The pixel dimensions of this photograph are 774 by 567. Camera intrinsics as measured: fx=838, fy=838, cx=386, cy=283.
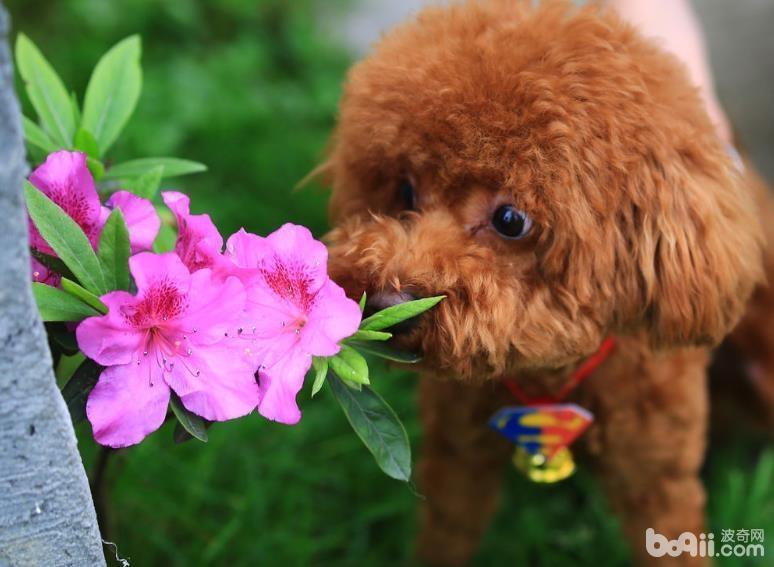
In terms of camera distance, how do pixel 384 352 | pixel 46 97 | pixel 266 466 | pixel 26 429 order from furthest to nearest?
pixel 266 466 → pixel 46 97 → pixel 384 352 → pixel 26 429

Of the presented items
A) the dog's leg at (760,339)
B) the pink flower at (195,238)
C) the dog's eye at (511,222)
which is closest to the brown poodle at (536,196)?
the dog's eye at (511,222)

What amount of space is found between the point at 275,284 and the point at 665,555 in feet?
3.15

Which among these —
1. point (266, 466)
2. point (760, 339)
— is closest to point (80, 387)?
point (266, 466)

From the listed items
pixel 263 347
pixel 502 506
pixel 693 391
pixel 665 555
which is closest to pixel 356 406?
pixel 263 347

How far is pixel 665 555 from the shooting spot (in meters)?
1.41

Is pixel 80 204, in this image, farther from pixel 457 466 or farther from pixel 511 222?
pixel 457 466

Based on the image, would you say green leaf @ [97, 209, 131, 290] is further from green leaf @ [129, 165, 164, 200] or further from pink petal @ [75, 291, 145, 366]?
green leaf @ [129, 165, 164, 200]

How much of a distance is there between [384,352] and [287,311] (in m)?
0.15

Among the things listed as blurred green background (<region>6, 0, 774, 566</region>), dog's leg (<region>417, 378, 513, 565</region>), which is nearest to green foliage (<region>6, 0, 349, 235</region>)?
blurred green background (<region>6, 0, 774, 566</region>)

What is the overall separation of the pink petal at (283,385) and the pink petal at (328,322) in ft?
0.05

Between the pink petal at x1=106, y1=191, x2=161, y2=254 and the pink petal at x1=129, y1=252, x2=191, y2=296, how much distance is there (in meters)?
0.10

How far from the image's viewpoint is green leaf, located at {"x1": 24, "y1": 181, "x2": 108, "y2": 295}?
2.38ft

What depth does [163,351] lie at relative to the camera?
75cm

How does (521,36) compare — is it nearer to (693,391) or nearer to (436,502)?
(693,391)
